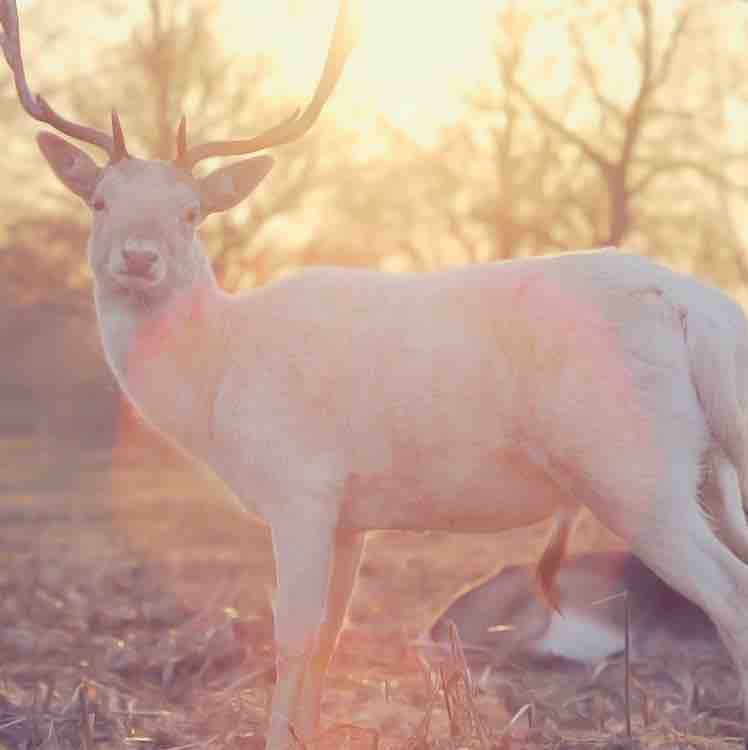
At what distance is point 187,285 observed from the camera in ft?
19.5

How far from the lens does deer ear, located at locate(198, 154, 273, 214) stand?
6152 mm

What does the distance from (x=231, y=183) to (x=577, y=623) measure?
339 cm

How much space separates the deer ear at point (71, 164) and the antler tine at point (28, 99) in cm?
6

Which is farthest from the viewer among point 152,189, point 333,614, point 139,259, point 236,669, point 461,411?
point 236,669

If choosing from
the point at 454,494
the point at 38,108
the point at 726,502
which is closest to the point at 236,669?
the point at 454,494

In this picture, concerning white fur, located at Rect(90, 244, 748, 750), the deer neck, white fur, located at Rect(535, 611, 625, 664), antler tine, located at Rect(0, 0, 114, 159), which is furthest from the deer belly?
white fur, located at Rect(535, 611, 625, 664)

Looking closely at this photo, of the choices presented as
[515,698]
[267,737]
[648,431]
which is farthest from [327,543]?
[515,698]

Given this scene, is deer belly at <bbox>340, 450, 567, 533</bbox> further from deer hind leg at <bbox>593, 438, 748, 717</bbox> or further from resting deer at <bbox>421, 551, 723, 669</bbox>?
resting deer at <bbox>421, 551, 723, 669</bbox>

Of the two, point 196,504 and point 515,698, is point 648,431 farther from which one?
point 196,504

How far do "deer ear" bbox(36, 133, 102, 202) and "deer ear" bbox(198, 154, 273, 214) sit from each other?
44 cm

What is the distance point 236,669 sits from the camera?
7621 mm

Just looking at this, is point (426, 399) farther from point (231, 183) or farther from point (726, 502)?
point (231, 183)

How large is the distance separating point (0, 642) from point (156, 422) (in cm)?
272

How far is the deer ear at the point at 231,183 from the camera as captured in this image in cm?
615
